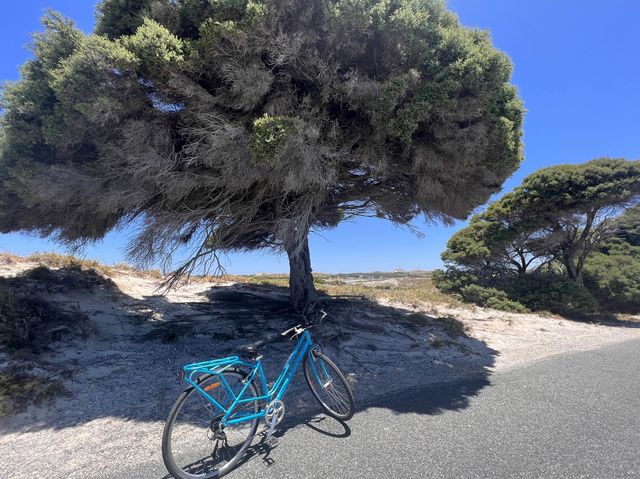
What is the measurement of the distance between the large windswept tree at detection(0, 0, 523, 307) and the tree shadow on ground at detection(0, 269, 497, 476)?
1546mm

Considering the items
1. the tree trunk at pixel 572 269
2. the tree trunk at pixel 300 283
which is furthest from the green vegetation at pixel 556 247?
the tree trunk at pixel 300 283

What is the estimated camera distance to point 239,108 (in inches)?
214

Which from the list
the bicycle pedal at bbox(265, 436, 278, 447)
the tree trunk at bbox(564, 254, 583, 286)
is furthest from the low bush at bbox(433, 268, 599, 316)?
the bicycle pedal at bbox(265, 436, 278, 447)

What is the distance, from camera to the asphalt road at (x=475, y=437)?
2.79 meters

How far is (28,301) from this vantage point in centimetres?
596

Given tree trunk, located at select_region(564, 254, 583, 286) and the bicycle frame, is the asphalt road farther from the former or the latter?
tree trunk, located at select_region(564, 254, 583, 286)

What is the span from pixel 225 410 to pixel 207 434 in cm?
49

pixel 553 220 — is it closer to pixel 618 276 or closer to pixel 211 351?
pixel 618 276

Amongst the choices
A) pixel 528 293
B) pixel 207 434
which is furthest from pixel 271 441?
pixel 528 293

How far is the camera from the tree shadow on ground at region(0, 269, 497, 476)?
3.97 meters

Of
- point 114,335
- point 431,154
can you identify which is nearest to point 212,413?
point 114,335

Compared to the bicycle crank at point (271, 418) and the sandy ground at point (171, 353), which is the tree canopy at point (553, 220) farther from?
the bicycle crank at point (271, 418)

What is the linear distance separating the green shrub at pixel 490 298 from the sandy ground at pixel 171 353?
72.8 inches

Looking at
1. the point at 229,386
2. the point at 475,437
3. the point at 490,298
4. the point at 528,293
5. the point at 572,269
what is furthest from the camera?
the point at 572,269
